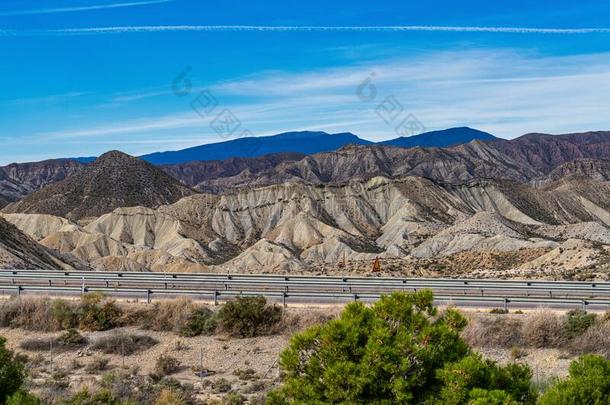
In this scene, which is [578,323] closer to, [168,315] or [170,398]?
[170,398]

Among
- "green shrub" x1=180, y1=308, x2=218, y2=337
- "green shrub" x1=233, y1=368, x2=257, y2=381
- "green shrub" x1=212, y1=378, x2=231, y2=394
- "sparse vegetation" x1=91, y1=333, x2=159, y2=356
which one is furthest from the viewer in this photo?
"green shrub" x1=180, y1=308, x2=218, y2=337

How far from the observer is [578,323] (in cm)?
2192

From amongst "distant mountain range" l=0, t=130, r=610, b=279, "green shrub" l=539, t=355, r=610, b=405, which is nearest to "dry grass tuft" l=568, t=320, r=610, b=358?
"green shrub" l=539, t=355, r=610, b=405

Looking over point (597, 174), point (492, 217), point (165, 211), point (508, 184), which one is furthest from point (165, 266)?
point (597, 174)

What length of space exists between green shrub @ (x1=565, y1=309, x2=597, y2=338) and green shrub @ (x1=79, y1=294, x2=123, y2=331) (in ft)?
48.8

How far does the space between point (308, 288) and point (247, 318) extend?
257 inches

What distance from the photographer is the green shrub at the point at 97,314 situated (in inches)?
953

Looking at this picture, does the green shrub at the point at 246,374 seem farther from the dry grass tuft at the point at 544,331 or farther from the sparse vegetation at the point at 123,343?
the dry grass tuft at the point at 544,331

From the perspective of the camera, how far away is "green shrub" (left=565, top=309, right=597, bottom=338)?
21.7 m

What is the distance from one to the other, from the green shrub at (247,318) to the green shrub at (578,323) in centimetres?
921

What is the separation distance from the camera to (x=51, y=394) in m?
18.0

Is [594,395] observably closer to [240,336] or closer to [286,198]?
[240,336]

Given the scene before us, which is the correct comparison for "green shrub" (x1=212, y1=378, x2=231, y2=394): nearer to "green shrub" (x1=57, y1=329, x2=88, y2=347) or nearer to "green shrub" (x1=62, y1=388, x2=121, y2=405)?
"green shrub" (x1=62, y1=388, x2=121, y2=405)

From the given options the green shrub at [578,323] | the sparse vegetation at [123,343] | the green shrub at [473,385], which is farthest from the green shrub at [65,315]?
the green shrub at [473,385]
